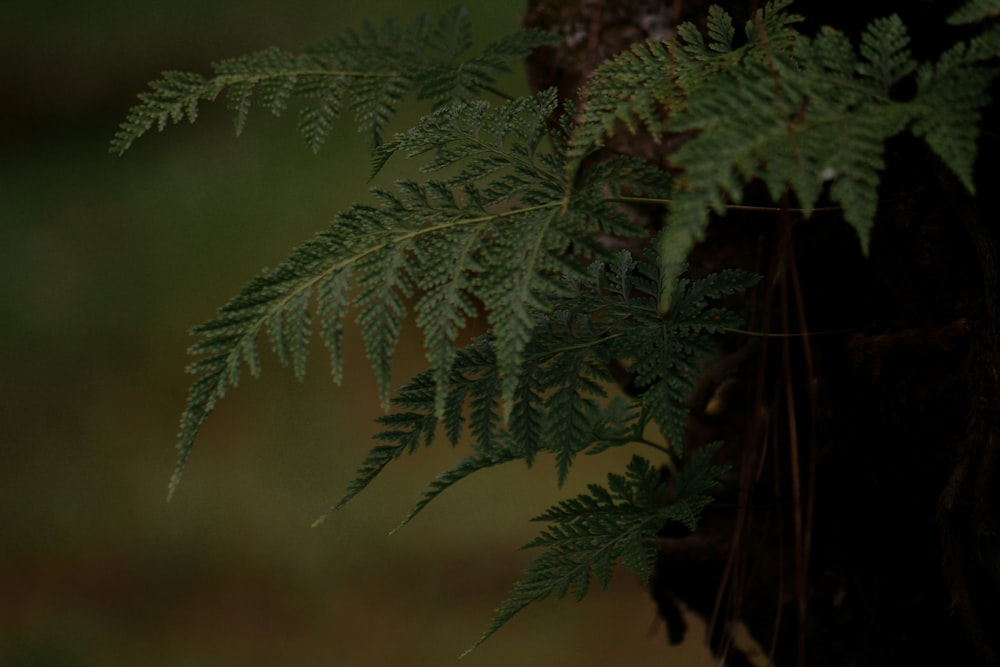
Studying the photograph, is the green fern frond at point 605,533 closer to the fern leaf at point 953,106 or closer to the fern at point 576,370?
the fern at point 576,370

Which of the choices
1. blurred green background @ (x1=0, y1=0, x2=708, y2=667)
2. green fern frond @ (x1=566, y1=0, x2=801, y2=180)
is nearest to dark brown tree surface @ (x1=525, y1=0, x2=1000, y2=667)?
green fern frond @ (x1=566, y1=0, x2=801, y2=180)

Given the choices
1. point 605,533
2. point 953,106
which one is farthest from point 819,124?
point 605,533

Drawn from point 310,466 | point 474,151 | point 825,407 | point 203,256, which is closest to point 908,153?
point 825,407

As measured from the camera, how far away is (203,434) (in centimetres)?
194

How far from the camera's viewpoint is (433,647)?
1.80 meters

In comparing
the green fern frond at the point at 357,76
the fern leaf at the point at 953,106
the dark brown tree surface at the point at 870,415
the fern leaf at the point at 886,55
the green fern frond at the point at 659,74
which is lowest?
the dark brown tree surface at the point at 870,415

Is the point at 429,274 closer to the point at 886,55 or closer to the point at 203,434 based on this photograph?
the point at 886,55

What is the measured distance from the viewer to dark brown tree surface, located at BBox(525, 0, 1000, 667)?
601 millimetres

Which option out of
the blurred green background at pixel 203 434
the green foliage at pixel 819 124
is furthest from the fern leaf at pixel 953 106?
the blurred green background at pixel 203 434

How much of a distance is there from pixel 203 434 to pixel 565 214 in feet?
5.40

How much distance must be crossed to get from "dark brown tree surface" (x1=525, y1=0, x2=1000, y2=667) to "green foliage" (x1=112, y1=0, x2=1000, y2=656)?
85 millimetres

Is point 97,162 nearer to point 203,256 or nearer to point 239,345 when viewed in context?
point 203,256

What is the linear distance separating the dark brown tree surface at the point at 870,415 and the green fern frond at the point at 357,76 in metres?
0.20

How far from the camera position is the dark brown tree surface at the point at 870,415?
23.6 inches
